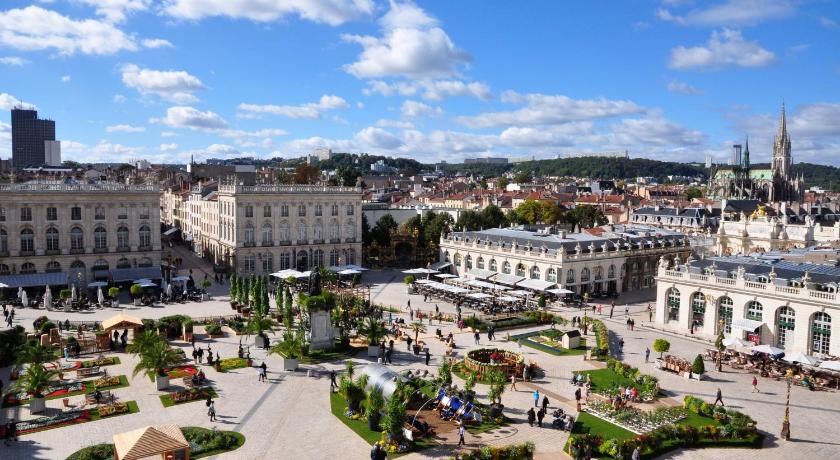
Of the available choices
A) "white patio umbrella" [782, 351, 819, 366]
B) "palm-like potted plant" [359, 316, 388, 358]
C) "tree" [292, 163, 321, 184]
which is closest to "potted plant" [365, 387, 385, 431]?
"palm-like potted plant" [359, 316, 388, 358]

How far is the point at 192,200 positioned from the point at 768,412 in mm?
82835

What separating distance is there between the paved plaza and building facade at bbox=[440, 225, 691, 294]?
17.8 meters

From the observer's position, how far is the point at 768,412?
101 ft

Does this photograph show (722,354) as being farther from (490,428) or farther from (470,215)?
(470,215)

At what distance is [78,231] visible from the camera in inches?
2379

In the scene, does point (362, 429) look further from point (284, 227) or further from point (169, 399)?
point (284, 227)

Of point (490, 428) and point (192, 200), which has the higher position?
point (192, 200)

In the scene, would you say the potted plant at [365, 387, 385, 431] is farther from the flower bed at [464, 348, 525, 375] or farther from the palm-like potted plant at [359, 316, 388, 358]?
the palm-like potted plant at [359, 316, 388, 358]

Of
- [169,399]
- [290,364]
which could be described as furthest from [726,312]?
[169,399]

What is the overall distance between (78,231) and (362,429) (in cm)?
4524

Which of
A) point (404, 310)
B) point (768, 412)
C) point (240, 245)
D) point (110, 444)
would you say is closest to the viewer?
point (110, 444)

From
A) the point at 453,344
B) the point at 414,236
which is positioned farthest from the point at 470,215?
the point at 453,344

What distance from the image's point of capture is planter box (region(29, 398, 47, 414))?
28547 millimetres

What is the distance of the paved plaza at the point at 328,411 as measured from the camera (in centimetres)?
2547
